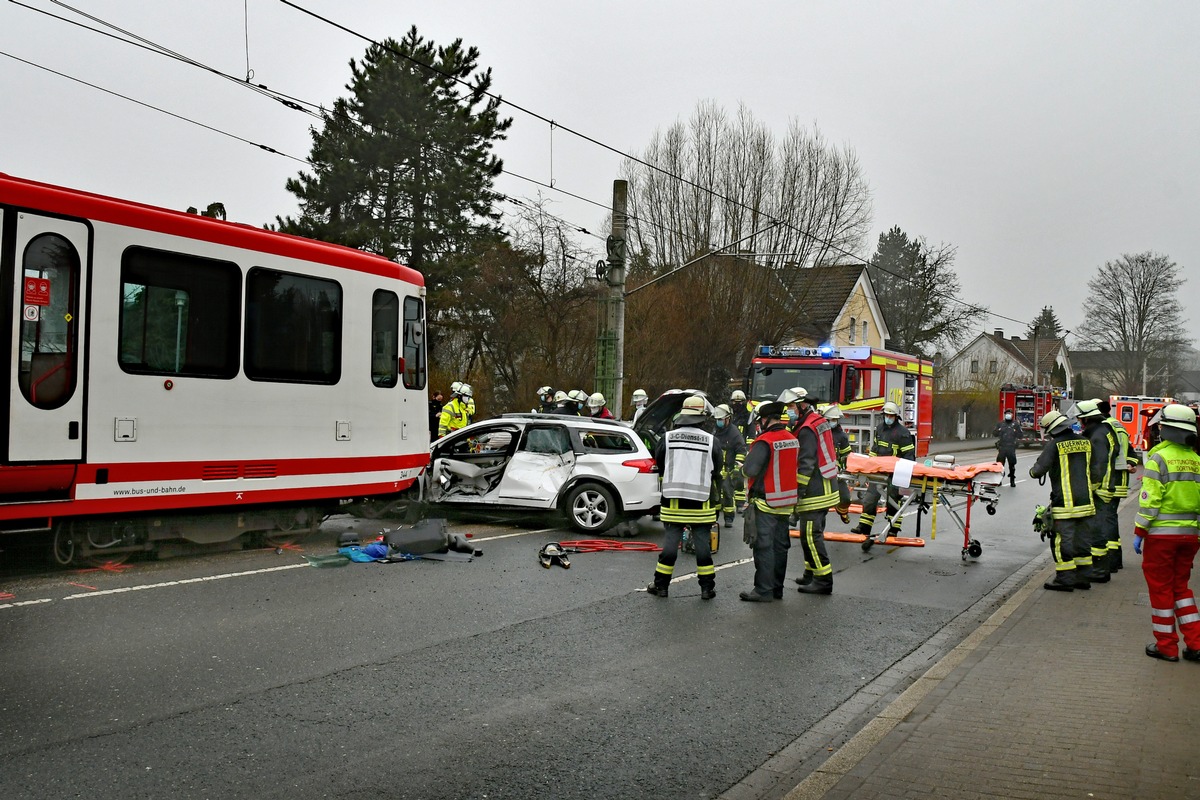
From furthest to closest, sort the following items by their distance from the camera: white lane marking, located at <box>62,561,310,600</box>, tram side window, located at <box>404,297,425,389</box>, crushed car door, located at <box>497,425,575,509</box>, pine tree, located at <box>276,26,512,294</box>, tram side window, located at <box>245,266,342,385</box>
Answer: pine tree, located at <box>276,26,512,294</box>, crushed car door, located at <box>497,425,575,509</box>, tram side window, located at <box>404,297,425,389</box>, tram side window, located at <box>245,266,342,385</box>, white lane marking, located at <box>62,561,310,600</box>

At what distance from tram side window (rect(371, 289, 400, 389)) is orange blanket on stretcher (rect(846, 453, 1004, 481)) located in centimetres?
571

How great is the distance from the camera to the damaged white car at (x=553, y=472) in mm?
12719

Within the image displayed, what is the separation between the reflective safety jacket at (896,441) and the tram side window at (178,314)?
28.0 feet

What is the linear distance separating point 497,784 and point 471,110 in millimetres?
28399

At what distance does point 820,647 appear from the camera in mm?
7477

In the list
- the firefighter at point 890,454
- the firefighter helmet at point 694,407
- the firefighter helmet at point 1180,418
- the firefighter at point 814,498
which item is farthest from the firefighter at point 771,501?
the firefighter at point 890,454

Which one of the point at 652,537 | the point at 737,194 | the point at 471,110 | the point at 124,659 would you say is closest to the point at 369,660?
the point at 124,659

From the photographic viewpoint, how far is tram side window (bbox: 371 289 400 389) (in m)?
11.6

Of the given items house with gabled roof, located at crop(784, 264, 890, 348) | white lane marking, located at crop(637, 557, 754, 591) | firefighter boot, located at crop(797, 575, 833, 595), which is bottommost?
white lane marking, located at crop(637, 557, 754, 591)

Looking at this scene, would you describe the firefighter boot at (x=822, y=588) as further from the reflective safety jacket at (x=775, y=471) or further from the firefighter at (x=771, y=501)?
the reflective safety jacket at (x=775, y=471)

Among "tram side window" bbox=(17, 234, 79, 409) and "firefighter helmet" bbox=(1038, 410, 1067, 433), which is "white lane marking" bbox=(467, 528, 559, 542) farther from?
"firefighter helmet" bbox=(1038, 410, 1067, 433)

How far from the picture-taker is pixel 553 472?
509 inches

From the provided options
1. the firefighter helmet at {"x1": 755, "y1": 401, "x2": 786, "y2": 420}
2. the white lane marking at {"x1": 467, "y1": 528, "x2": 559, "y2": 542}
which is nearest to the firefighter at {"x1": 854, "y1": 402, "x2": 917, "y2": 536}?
the firefighter helmet at {"x1": 755, "y1": 401, "x2": 786, "y2": 420}

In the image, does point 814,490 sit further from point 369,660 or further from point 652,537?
point 369,660
